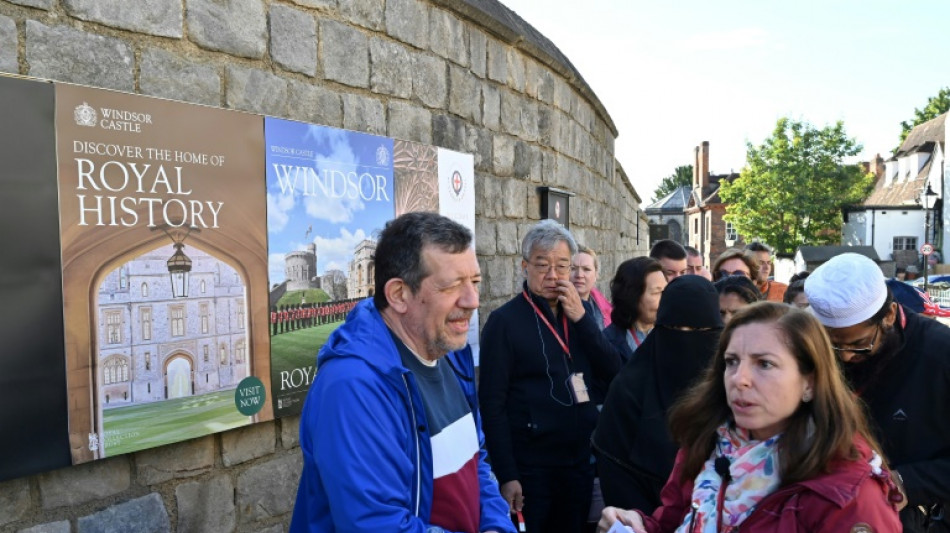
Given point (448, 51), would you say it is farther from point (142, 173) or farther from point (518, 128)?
point (142, 173)

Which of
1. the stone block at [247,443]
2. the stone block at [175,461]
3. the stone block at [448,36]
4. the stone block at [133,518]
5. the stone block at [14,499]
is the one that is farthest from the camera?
the stone block at [448,36]

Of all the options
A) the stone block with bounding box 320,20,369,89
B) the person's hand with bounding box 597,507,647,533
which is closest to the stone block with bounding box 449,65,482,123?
the stone block with bounding box 320,20,369,89

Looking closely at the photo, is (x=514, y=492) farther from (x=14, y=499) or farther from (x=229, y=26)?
(x=229, y=26)

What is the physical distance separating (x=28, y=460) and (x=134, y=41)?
1668 millimetres

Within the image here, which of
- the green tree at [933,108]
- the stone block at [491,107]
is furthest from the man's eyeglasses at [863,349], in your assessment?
the green tree at [933,108]

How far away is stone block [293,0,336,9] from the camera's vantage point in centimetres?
377

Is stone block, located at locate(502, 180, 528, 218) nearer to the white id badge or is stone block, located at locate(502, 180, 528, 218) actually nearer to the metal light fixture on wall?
the white id badge

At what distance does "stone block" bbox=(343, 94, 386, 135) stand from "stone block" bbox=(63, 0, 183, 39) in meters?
1.12

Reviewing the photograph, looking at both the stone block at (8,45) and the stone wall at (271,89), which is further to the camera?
the stone wall at (271,89)

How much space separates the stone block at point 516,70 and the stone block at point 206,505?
4073 millimetres

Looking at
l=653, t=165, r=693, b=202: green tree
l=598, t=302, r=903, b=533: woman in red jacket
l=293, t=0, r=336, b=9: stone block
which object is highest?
l=653, t=165, r=693, b=202: green tree

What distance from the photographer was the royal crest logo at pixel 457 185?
5113 millimetres

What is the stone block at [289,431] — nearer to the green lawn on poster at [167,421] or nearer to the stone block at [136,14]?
the green lawn on poster at [167,421]

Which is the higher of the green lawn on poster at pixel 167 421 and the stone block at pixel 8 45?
the stone block at pixel 8 45
